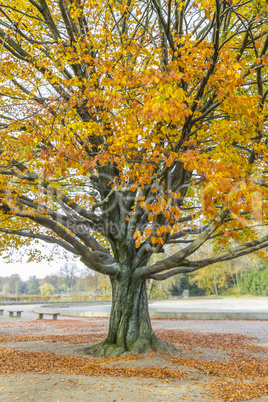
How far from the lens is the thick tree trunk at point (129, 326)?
6.96 metres

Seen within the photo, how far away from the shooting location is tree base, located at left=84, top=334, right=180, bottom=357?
22.2ft

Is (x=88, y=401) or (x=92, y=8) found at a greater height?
(x=92, y=8)

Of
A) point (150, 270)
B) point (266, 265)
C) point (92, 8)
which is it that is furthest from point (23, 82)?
point (266, 265)

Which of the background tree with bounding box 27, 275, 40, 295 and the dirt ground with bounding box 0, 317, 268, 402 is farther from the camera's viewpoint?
the background tree with bounding box 27, 275, 40, 295

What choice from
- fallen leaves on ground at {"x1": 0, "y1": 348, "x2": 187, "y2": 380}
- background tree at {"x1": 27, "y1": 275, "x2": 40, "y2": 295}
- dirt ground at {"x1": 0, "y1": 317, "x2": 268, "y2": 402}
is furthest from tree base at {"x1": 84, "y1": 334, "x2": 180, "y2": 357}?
background tree at {"x1": 27, "y1": 275, "x2": 40, "y2": 295}

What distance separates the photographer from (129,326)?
284 inches

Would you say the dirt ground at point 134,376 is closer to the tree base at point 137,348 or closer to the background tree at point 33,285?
the tree base at point 137,348

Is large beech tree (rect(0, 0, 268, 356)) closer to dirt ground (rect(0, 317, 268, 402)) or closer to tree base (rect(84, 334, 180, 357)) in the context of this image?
tree base (rect(84, 334, 180, 357))

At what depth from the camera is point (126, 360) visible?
20.6ft

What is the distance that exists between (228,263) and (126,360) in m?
39.3

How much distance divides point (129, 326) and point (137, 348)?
538 millimetres

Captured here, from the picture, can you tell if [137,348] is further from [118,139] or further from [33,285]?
[33,285]

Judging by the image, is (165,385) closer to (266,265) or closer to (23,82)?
(23,82)

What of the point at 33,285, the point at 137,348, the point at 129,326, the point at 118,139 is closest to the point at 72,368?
the point at 137,348
